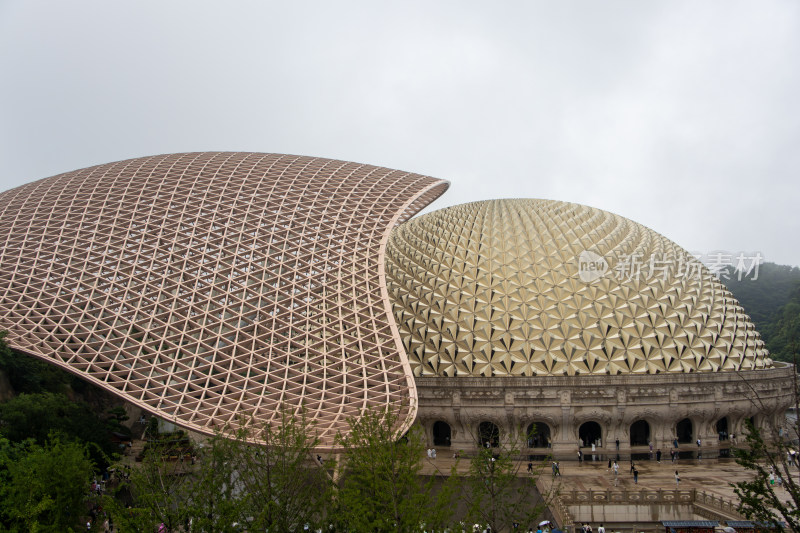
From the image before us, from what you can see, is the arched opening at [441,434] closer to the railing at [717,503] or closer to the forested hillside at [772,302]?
the railing at [717,503]

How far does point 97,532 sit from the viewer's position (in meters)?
23.2

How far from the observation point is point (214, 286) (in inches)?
1405

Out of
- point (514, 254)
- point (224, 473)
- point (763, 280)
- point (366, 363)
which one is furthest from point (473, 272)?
point (763, 280)

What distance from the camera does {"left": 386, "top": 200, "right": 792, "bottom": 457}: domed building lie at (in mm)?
36125

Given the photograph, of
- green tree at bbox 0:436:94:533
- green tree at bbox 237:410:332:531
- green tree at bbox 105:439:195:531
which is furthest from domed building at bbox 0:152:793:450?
green tree at bbox 105:439:195:531

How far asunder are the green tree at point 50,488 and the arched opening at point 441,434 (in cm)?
2216

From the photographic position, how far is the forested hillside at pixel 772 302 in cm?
8119

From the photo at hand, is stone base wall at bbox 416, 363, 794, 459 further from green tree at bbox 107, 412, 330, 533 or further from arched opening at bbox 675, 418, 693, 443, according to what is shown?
green tree at bbox 107, 412, 330, 533

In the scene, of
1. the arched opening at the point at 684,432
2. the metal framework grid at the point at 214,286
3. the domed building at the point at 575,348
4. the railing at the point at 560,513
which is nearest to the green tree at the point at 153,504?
the metal framework grid at the point at 214,286


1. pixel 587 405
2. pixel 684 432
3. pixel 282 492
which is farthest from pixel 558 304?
pixel 282 492

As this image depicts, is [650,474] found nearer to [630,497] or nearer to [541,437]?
[541,437]

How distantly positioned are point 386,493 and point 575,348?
23721mm

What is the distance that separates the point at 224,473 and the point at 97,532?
9296 mm

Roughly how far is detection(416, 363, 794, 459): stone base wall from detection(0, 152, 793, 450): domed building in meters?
0.13
